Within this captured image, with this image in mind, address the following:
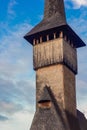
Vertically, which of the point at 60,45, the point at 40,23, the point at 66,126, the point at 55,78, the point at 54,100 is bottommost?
the point at 66,126

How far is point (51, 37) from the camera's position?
35.3 m

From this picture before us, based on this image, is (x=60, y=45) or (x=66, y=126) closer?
(x=66, y=126)

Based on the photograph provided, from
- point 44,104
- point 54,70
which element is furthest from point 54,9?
point 44,104

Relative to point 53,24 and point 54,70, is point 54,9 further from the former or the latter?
point 54,70

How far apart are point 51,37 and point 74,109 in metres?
7.57

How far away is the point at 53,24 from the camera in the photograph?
116 ft

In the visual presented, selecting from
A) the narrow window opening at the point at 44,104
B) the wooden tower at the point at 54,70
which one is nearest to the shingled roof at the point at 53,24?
the wooden tower at the point at 54,70

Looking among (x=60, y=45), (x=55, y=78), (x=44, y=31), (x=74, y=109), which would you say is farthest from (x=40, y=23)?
(x=74, y=109)

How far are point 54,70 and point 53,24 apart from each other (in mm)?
4733

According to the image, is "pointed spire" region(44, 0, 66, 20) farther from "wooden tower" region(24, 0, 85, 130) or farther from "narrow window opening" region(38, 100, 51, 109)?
"narrow window opening" region(38, 100, 51, 109)

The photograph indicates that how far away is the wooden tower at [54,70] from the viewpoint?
31.9 meters

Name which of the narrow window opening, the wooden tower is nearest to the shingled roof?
the wooden tower

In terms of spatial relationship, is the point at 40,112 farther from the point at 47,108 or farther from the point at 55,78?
the point at 55,78

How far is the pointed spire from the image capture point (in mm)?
37250
